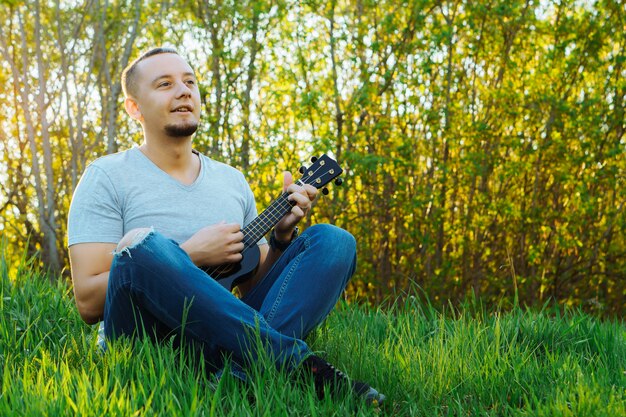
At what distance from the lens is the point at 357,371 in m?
2.54

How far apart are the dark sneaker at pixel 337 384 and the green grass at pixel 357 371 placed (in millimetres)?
42

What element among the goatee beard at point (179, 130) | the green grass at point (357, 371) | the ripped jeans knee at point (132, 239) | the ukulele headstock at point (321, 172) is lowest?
the green grass at point (357, 371)

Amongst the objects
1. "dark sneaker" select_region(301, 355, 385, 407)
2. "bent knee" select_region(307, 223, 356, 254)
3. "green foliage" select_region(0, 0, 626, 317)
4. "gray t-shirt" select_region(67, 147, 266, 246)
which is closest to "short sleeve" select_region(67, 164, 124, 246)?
"gray t-shirt" select_region(67, 147, 266, 246)

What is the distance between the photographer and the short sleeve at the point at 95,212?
263 centimetres

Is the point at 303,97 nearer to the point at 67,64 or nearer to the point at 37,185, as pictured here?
the point at 67,64

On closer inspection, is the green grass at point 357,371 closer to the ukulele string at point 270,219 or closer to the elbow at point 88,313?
the elbow at point 88,313

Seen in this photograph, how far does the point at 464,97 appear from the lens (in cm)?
588

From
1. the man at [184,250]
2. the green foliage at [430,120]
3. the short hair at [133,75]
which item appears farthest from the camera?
the green foliage at [430,120]

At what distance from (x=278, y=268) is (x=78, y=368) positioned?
2.61 ft

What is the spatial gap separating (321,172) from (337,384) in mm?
922

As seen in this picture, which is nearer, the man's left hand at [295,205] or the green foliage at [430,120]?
the man's left hand at [295,205]

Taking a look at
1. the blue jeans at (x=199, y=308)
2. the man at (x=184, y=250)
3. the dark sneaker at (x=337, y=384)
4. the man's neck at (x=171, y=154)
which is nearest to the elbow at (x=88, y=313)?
the man at (x=184, y=250)

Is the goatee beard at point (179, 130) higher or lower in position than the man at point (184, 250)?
higher

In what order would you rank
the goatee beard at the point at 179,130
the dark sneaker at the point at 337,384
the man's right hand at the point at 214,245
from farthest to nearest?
the goatee beard at the point at 179,130
the man's right hand at the point at 214,245
the dark sneaker at the point at 337,384
